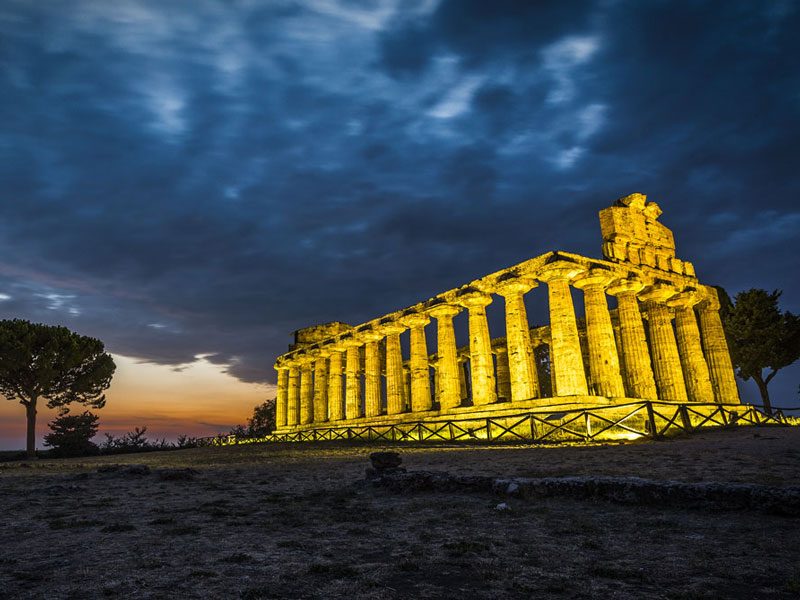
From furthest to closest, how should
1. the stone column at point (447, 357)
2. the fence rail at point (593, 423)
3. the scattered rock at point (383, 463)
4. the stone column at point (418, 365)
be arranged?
the stone column at point (418, 365) → the stone column at point (447, 357) → the fence rail at point (593, 423) → the scattered rock at point (383, 463)

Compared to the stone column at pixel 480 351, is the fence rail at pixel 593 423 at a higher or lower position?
lower

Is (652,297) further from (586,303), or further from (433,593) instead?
(433,593)

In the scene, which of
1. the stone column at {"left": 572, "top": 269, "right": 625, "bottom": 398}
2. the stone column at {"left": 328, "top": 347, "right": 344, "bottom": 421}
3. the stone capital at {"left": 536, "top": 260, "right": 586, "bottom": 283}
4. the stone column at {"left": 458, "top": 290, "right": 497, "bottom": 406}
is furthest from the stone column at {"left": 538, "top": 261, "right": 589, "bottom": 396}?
the stone column at {"left": 328, "top": 347, "right": 344, "bottom": 421}

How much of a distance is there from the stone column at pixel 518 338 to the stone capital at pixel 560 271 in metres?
1.44

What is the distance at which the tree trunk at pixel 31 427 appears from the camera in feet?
117

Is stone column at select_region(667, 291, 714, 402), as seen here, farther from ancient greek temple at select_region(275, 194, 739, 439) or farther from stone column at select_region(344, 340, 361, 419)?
stone column at select_region(344, 340, 361, 419)

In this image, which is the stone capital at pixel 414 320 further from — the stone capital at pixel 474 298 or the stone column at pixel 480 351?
the stone capital at pixel 474 298

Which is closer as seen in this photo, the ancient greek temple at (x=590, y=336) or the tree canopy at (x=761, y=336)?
the ancient greek temple at (x=590, y=336)

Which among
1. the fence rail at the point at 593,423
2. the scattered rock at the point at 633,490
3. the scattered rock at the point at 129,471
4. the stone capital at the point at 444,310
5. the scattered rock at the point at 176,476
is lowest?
the scattered rock at the point at 633,490

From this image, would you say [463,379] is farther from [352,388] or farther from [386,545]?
[386,545]

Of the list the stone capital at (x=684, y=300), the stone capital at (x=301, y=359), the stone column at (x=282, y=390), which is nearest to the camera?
the stone capital at (x=684, y=300)

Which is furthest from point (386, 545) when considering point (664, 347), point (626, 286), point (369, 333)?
point (369, 333)

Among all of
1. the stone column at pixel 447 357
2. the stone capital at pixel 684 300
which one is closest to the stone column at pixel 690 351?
the stone capital at pixel 684 300

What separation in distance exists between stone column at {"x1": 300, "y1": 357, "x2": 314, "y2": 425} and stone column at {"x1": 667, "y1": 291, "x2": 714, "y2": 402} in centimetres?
2986
